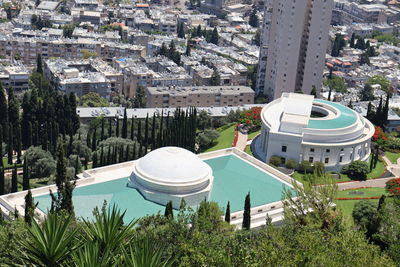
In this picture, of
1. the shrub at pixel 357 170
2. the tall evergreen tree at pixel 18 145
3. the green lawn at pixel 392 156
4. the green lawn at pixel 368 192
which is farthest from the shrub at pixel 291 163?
the tall evergreen tree at pixel 18 145

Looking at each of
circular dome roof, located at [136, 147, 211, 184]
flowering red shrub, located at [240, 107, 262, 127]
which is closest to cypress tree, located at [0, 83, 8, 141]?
circular dome roof, located at [136, 147, 211, 184]

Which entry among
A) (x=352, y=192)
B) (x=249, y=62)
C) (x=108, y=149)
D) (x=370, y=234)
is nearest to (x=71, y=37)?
(x=249, y=62)

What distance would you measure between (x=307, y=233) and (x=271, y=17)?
73.1 meters

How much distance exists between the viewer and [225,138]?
84.8 metres

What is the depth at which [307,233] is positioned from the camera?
38062mm

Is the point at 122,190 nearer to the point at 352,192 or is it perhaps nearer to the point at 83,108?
the point at 352,192

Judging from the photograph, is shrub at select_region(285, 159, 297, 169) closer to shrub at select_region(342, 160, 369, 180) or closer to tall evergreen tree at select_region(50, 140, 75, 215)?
shrub at select_region(342, 160, 369, 180)

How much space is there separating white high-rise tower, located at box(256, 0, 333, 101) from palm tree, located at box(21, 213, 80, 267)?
242ft

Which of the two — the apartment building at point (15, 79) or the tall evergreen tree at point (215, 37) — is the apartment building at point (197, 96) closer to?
the apartment building at point (15, 79)

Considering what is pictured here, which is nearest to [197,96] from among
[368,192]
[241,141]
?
[241,141]

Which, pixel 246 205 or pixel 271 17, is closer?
pixel 246 205

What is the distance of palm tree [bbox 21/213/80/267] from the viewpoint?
30.5m

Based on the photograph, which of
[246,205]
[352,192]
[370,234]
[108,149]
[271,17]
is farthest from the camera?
[271,17]

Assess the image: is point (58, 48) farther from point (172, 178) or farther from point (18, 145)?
point (172, 178)
